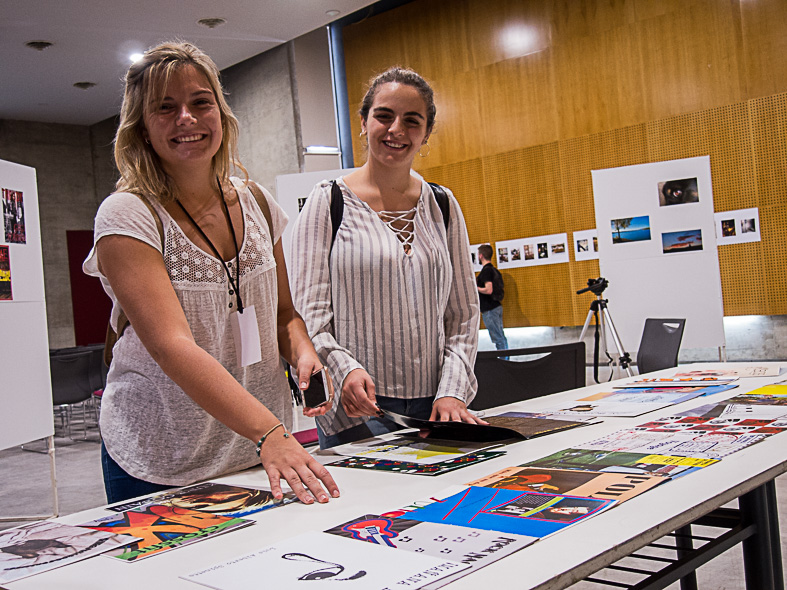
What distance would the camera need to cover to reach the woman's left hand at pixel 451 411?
5.60 ft

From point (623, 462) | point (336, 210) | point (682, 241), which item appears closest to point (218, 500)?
point (623, 462)

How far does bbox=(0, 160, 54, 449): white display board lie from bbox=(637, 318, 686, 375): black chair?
3.64 meters

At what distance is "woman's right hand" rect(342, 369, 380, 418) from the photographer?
1.58 metres

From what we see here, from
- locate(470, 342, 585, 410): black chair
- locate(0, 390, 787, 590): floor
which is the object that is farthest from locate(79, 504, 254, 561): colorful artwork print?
locate(0, 390, 787, 590): floor

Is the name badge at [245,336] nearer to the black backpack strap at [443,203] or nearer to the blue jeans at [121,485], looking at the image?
the blue jeans at [121,485]

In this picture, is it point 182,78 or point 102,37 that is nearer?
point 182,78

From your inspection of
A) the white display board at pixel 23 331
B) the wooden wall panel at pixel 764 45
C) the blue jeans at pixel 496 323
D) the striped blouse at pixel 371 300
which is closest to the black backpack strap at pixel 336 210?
the striped blouse at pixel 371 300

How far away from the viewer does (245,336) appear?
1.40 metres

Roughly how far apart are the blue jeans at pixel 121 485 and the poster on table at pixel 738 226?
765 centimetres

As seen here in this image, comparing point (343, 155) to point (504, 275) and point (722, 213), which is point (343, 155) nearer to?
point (504, 275)

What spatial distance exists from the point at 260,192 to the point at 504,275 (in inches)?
325

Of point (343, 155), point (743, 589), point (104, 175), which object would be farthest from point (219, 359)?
point (104, 175)

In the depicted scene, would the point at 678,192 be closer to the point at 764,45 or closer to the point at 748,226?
the point at 748,226

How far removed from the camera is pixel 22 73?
9.89 metres
